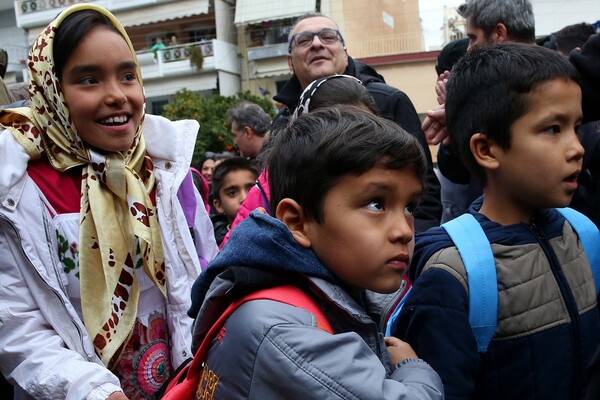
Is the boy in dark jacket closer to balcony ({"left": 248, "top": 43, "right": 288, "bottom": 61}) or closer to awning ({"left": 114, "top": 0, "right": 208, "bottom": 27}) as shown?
balcony ({"left": 248, "top": 43, "right": 288, "bottom": 61})

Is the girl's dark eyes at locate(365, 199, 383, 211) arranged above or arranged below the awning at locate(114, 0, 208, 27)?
below

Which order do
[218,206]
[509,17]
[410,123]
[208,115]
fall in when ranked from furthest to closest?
1. [208,115]
2. [218,206]
3. [509,17]
4. [410,123]

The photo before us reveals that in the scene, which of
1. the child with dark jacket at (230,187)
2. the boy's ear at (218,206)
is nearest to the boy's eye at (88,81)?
the child with dark jacket at (230,187)

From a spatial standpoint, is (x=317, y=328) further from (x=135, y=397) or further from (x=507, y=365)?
(x=135, y=397)

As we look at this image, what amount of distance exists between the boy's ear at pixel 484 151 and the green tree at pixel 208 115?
14.2m

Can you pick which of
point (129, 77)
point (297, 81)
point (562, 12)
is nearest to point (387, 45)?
point (562, 12)

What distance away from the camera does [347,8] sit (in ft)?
81.1

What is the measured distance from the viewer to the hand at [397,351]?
1.54m

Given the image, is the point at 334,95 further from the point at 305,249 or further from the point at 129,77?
the point at 305,249

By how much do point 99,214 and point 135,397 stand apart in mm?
656

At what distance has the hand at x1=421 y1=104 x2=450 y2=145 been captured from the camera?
2281 millimetres

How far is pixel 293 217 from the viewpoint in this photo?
155 centimetres

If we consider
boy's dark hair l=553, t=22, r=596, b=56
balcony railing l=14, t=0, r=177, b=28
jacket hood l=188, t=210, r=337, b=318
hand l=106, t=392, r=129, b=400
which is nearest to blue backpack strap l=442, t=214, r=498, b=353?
jacket hood l=188, t=210, r=337, b=318

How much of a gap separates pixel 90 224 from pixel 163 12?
989 inches
